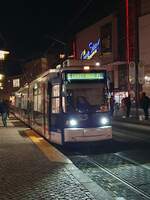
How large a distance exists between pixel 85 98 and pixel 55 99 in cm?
123

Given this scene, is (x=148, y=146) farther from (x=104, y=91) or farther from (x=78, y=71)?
(x=78, y=71)

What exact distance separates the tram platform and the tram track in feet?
1.43

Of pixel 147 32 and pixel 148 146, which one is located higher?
pixel 147 32

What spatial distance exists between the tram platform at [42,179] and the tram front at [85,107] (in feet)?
6.50

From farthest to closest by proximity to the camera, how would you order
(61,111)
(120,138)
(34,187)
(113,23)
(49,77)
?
(113,23), (120,138), (49,77), (61,111), (34,187)

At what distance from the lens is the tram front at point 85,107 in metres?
17.5

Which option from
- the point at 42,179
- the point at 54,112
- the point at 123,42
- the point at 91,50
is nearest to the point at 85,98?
the point at 54,112

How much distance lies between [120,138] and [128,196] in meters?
12.2

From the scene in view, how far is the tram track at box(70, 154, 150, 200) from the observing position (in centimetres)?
973

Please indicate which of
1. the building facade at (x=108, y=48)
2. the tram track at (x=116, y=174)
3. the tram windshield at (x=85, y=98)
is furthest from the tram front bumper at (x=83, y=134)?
the building facade at (x=108, y=48)

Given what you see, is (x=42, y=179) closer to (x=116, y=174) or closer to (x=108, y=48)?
(x=116, y=174)

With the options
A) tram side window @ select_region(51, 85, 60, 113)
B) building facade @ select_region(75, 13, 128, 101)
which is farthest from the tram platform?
building facade @ select_region(75, 13, 128, 101)

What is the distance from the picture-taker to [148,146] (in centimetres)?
1770

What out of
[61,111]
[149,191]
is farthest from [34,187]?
[61,111]
